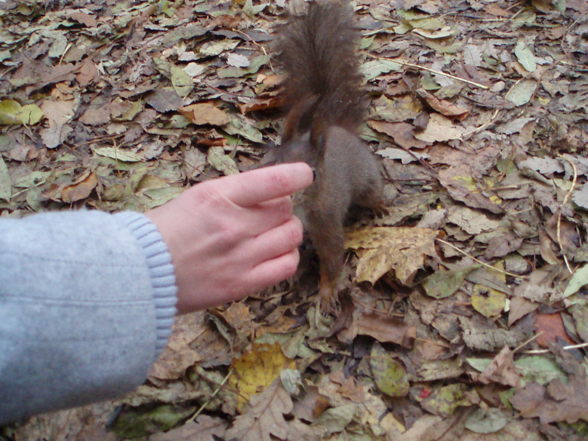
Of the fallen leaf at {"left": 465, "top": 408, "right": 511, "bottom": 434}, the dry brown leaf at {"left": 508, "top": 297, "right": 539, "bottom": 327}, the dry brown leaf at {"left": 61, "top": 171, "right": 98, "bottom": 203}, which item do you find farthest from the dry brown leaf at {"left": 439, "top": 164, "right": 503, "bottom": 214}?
the dry brown leaf at {"left": 61, "top": 171, "right": 98, "bottom": 203}

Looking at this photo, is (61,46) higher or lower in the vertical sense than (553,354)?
higher

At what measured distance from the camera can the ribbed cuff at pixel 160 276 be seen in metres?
1.19

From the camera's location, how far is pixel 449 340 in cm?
216

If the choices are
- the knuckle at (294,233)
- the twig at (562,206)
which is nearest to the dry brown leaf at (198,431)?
the knuckle at (294,233)

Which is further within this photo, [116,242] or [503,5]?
[503,5]

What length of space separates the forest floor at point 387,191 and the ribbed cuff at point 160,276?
85 centimetres

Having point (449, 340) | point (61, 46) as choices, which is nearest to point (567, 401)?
point (449, 340)

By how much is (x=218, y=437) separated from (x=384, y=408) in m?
0.61

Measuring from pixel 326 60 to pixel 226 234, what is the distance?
1.75m

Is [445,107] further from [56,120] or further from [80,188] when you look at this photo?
[56,120]

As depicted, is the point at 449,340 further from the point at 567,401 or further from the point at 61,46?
the point at 61,46

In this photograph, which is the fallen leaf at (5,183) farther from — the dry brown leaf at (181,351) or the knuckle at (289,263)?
the knuckle at (289,263)

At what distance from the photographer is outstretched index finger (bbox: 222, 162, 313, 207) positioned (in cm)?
130

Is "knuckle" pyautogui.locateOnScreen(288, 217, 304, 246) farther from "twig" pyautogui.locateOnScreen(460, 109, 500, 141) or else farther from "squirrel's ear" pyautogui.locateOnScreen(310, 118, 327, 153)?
"twig" pyautogui.locateOnScreen(460, 109, 500, 141)
